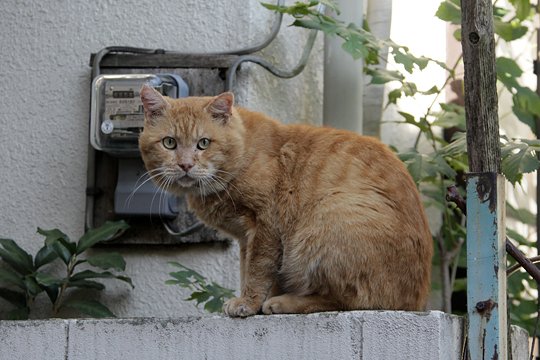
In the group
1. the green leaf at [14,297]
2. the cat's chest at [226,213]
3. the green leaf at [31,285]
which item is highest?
the cat's chest at [226,213]

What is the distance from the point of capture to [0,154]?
429cm

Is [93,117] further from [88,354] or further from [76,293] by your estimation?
[88,354]

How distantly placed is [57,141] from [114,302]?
0.84m

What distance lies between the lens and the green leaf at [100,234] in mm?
3844

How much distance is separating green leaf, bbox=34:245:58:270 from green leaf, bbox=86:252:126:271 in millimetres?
195

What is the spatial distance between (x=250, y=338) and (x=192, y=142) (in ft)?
2.67

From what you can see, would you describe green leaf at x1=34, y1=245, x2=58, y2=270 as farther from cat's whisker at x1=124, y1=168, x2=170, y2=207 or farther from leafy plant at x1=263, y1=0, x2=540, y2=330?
leafy plant at x1=263, y1=0, x2=540, y2=330

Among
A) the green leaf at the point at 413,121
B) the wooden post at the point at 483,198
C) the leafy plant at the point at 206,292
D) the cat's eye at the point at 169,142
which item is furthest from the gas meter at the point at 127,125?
the wooden post at the point at 483,198

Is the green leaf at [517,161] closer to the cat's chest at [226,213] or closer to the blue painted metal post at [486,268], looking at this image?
the blue painted metal post at [486,268]

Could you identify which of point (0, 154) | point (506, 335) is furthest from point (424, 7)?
point (506, 335)

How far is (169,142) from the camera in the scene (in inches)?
128

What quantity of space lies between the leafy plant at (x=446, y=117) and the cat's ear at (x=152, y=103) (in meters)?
0.86

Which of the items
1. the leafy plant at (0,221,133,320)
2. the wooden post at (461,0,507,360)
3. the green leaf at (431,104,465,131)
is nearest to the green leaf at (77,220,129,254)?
the leafy plant at (0,221,133,320)

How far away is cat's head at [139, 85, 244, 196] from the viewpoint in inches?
125
